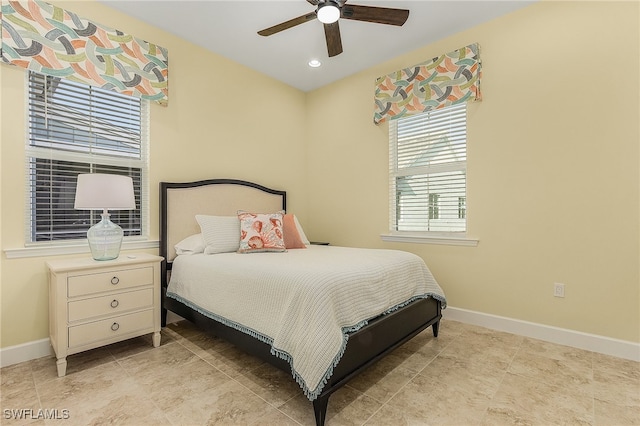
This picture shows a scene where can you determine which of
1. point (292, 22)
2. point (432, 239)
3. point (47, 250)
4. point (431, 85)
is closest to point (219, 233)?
point (47, 250)

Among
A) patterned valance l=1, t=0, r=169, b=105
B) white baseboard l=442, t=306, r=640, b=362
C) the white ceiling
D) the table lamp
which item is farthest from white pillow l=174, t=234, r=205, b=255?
white baseboard l=442, t=306, r=640, b=362

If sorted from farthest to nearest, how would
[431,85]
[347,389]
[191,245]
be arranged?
[431,85] < [191,245] < [347,389]

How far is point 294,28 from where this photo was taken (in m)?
3.00

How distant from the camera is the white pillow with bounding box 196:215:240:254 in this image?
2.89 metres

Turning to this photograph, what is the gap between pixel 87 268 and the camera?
214 centimetres

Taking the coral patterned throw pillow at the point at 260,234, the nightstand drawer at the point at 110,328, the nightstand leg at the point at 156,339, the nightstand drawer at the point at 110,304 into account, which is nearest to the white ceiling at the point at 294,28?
the coral patterned throw pillow at the point at 260,234

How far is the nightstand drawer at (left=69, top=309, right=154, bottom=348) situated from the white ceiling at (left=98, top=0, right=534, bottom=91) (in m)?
2.57

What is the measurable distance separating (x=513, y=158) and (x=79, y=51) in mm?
3721

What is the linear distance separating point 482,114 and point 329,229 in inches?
87.0

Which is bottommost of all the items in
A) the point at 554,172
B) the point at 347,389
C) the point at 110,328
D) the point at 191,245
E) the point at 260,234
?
the point at 347,389

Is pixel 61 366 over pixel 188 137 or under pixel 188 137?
under

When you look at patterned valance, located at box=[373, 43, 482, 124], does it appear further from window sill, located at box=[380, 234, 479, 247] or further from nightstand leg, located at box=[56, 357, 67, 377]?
nightstand leg, located at box=[56, 357, 67, 377]

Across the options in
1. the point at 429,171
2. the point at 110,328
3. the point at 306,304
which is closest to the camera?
the point at 306,304

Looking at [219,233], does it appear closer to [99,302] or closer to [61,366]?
[99,302]
